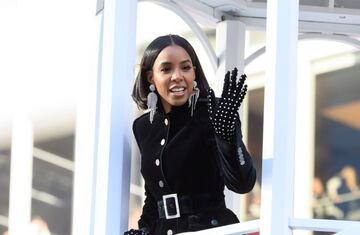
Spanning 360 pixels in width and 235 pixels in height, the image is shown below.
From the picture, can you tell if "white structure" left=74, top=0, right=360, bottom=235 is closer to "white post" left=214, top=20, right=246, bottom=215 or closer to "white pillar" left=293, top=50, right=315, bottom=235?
"white post" left=214, top=20, right=246, bottom=215

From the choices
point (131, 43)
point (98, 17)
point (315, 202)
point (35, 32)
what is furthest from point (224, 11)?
point (315, 202)

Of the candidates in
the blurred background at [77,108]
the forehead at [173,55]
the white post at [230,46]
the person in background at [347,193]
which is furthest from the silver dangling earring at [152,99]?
the person in background at [347,193]

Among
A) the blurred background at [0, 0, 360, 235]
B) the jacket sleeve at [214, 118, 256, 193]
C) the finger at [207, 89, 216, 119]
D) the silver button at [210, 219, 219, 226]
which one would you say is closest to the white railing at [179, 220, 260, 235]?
the jacket sleeve at [214, 118, 256, 193]

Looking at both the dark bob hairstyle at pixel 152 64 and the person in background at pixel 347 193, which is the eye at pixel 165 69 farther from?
the person in background at pixel 347 193

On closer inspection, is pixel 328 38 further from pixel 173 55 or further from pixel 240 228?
pixel 240 228

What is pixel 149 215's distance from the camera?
14.5 ft

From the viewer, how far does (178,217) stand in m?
4.24

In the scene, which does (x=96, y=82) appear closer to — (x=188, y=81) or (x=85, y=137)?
(x=85, y=137)

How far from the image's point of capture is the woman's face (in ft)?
14.0

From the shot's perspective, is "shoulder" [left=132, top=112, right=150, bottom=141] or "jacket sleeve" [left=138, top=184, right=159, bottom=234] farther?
"shoulder" [left=132, top=112, right=150, bottom=141]

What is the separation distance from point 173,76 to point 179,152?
29cm

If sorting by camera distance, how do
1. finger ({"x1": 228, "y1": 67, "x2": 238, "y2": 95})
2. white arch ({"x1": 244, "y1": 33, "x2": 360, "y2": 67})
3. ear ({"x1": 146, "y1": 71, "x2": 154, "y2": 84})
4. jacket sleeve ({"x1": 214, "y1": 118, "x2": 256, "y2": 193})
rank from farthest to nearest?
white arch ({"x1": 244, "y1": 33, "x2": 360, "y2": 67}) → ear ({"x1": 146, "y1": 71, "x2": 154, "y2": 84}) → jacket sleeve ({"x1": 214, "y1": 118, "x2": 256, "y2": 193}) → finger ({"x1": 228, "y1": 67, "x2": 238, "y2": 95})

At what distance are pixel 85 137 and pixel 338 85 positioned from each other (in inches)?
420

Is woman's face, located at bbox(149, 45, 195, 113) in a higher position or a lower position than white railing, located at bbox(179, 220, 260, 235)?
higher
